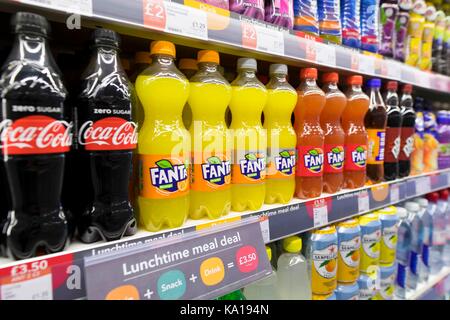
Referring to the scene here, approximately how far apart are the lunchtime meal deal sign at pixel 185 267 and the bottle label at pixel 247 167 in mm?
144

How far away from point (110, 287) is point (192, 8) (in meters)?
0.71

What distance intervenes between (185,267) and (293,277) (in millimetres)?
601

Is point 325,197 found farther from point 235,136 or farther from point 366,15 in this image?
point 366,15

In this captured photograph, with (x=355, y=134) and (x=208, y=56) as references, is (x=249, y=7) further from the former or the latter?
(x=355, y=134)

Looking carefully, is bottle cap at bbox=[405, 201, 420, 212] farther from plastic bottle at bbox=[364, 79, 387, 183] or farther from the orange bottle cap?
the orange bottle cap

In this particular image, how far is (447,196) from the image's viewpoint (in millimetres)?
2133

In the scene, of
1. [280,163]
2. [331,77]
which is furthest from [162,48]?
[331,77]

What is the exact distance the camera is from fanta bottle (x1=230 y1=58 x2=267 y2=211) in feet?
3.34

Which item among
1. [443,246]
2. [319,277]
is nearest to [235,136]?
[319,277]

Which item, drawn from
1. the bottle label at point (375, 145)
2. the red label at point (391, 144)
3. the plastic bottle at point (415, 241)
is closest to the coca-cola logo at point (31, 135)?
the bottle label at point (375, 145)

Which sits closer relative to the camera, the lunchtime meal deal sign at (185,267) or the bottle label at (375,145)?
the lunchtime meal deal sign at (185,267)

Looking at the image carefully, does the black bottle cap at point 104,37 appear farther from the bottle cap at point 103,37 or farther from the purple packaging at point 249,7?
the purple packaging at point 249,7

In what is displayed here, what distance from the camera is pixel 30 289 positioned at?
22.6 inches

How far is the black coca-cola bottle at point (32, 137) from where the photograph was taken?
1.92ft
